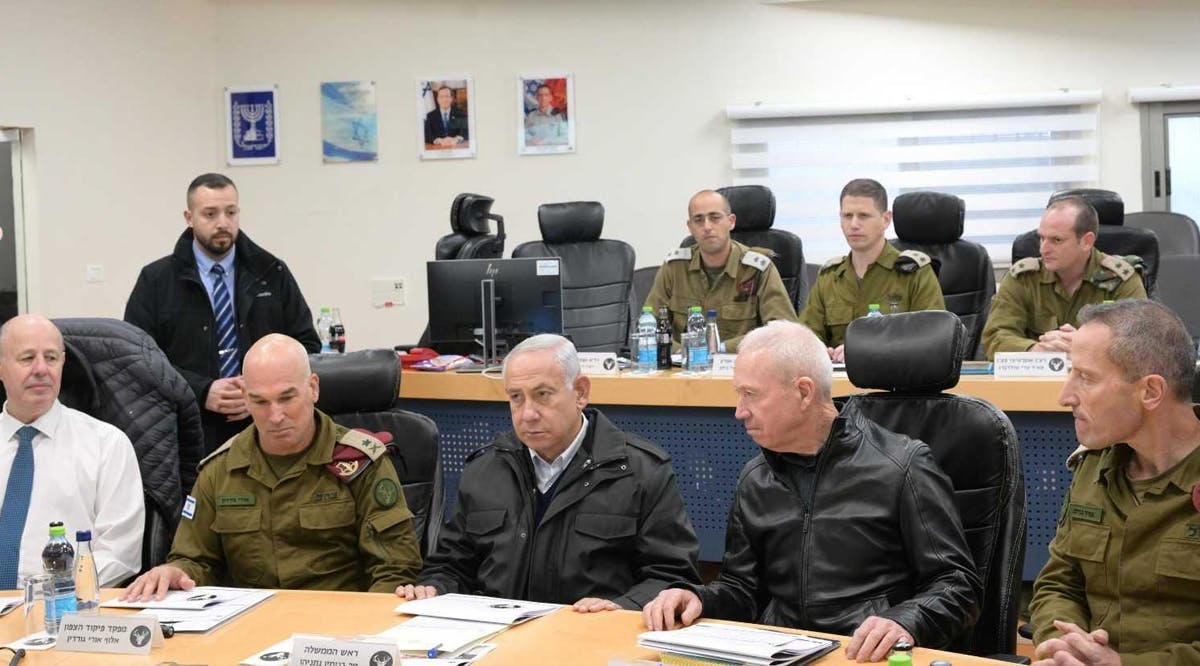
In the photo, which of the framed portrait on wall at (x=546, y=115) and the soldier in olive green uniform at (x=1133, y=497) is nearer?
the soldier in olive green uniform at (x=1133, y=497)

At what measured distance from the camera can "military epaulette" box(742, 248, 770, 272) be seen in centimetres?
600

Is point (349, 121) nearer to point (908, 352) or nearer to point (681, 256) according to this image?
point (681, 256)

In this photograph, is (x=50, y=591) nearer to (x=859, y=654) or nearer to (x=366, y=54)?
(x=859, y=654)

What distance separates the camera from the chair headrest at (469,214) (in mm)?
6805

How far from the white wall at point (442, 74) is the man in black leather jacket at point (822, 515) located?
580 cm

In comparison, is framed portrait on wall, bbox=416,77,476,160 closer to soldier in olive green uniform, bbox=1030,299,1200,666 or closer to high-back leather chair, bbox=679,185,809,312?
high-back leather chair, bbox=679,185,809,312

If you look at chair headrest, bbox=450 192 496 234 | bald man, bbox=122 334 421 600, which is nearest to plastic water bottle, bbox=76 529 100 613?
bald man, bbox=122 334 421 600

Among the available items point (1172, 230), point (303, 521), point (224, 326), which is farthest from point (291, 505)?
point (1172, 230)

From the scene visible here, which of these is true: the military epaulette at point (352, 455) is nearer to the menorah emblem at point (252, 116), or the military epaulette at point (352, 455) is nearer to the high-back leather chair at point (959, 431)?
the high-back leather chair at point (959, 431)

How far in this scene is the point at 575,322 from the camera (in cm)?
672

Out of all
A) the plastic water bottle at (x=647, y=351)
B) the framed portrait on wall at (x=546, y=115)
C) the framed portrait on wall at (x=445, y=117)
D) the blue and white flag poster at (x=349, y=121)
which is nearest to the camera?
the plastic water bottle at (x=647, y=351)

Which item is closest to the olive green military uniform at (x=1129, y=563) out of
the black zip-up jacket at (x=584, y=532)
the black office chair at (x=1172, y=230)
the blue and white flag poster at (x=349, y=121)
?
the black zip-up jacket at (x=584, y=532)

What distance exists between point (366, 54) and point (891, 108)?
→ 359 centimetres

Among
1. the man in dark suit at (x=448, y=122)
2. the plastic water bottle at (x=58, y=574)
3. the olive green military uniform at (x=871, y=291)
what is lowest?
the plastic water bottle at (x=58, y=574)
